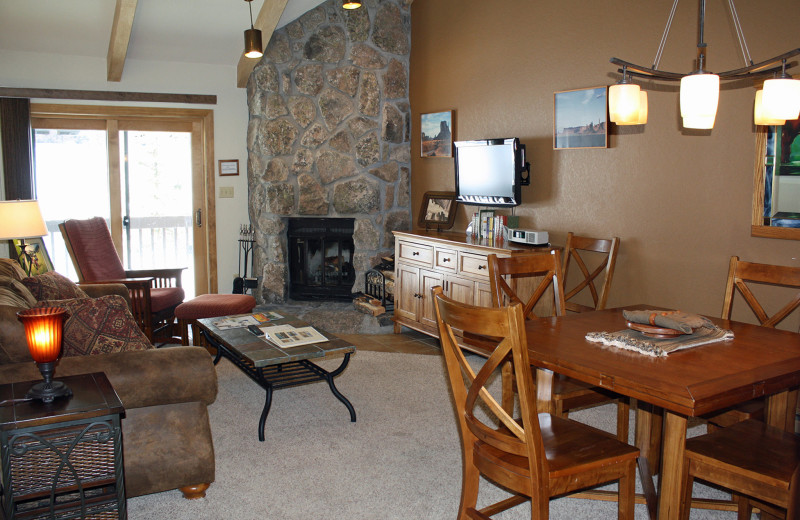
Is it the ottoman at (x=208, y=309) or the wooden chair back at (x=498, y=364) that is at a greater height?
the wooden chair back at (x=498, y=364)

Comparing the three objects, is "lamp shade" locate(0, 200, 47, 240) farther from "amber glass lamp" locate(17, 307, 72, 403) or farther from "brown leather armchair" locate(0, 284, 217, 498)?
"amber glass lamp" locate(17, 307, 72, 403)

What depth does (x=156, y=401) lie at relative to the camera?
8.42ft

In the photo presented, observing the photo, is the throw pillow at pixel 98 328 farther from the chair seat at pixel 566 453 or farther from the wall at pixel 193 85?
the wall at pixel 193 85

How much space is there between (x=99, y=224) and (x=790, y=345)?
15.2 feet

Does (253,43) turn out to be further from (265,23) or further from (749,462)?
(749,462)

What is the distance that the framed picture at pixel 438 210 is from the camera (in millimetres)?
5555

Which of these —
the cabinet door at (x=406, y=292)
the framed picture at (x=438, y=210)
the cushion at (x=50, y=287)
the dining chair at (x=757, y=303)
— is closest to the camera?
the dining chair at (x=757, y=303)

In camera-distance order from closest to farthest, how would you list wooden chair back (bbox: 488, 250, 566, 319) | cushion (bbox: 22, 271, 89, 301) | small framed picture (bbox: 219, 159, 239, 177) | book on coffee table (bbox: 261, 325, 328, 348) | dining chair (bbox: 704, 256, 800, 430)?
dining chair (bbox: 704, 256, 800, 430) → wooden chair back (bbox: 488, 250, 566, 319) → cushion (bbox: 22, 271, 89, 301) → book on coffee table (bbox: 261, 325, 328, 348) → small framed picture (bbox: 219, 159, 239, 177)

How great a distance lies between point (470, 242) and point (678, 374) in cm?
274

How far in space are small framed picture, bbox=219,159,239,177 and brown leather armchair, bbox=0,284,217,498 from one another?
4.12 metres

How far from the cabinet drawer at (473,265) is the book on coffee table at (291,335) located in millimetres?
1299

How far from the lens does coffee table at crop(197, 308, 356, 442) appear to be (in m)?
3.27

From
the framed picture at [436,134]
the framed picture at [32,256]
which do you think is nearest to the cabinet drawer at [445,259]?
the framed picture at [436,134]

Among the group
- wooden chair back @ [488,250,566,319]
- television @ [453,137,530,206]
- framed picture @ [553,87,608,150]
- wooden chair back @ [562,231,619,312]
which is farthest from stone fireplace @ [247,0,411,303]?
wooden chair back @ [488,250,566,319]
